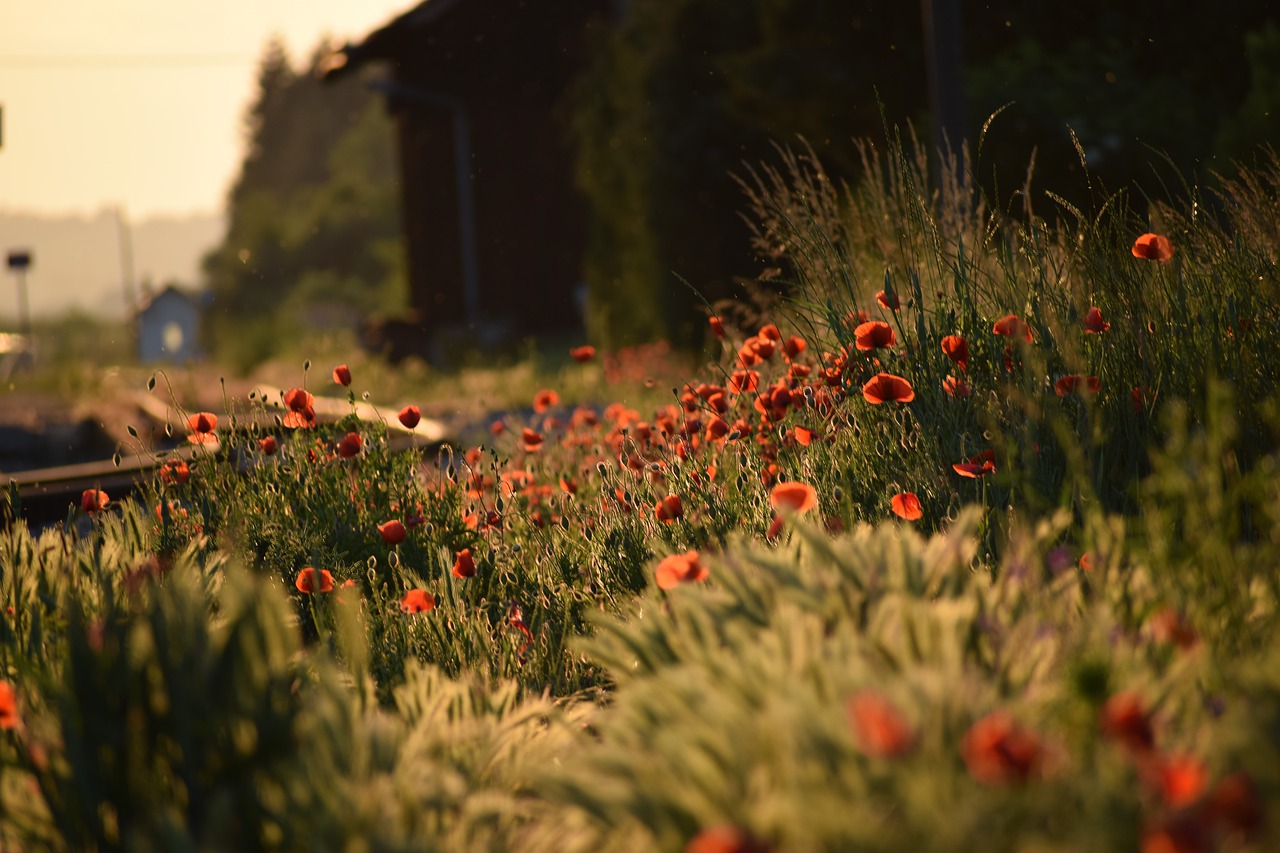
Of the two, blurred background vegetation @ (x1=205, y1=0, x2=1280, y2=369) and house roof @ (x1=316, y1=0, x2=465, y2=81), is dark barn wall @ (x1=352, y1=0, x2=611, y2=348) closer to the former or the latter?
house roof @ (x1=316, y1=0, x2=465, y2=81)

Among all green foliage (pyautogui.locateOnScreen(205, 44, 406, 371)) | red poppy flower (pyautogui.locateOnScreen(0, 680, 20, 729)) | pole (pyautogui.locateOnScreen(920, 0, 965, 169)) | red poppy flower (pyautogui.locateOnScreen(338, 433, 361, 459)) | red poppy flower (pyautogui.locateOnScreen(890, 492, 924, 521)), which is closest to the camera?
red poppy flower (pyautogui.locateOnScreen(0, 680, 20, 729))

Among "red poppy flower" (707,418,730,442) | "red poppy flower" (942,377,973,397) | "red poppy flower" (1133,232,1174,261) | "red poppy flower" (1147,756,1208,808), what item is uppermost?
"red poppy flower" (1133,232,1174,261)

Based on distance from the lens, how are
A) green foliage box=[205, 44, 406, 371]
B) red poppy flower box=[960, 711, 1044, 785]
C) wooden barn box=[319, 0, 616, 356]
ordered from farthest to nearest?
green foliage box=[205, 44, 406, 371] → wooden barn box=[319, 0, 616, 356] → red poppy flower box=[960, 711, 1044, 785]

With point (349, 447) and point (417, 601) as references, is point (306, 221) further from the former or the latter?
point (417, 601)

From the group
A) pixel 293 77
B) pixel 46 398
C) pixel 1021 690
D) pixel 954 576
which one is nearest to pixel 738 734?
pixel 1021 690

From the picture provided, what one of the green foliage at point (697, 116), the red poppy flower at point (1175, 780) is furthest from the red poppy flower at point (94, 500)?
the green foliage at point (697, 116)

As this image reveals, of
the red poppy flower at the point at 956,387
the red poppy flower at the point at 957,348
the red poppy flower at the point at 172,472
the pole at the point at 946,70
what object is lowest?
the red poppy flower at the point at 172,472

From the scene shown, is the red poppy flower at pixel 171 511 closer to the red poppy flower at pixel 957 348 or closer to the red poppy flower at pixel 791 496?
the red poppy flower at pixel 791 496

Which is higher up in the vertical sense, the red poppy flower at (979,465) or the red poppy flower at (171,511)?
the red poppy flower at (979,465)

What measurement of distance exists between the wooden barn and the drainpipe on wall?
0.8 inches

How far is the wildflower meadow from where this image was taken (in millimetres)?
1532

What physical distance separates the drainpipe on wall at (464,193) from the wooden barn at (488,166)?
0.02 meters

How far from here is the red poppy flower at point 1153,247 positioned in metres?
3.12

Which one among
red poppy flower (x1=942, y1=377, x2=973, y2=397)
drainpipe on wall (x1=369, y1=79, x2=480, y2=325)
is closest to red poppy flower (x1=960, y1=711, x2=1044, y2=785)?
red poppy flower (x1=942, y1=377, x2=973, y2=397)
